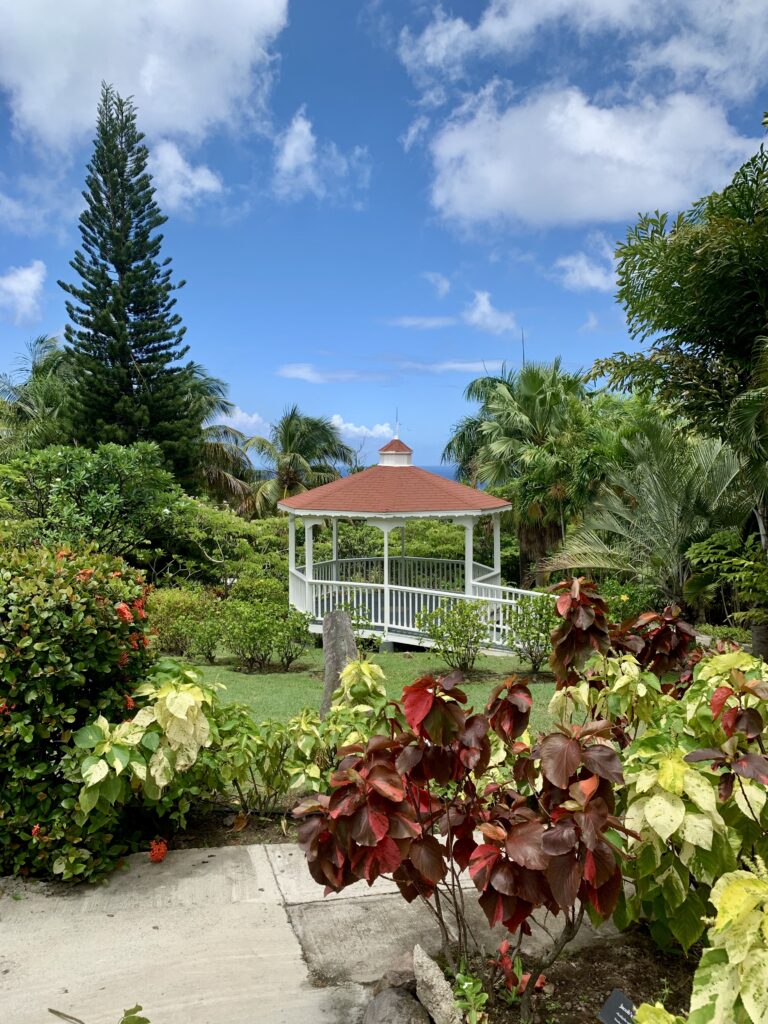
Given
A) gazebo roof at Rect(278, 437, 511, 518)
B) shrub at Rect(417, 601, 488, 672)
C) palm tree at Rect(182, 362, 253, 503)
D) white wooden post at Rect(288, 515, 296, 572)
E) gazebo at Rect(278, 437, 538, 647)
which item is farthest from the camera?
palm tree at Rect(182, 362, 253, 503)

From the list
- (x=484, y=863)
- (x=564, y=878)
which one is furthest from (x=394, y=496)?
(x=564, y=878)

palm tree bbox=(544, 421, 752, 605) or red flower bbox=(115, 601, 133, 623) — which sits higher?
palm tree bbox=(544, 421, 752, 605)

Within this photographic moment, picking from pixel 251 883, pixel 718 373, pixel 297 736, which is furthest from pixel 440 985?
A: pixel 718 373

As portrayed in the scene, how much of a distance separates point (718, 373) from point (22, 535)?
10723mm

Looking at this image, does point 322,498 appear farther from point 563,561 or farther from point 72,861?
point 72,861

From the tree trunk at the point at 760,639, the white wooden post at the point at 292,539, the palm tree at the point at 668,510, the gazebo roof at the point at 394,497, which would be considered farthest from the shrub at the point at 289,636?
the tree trunk at the point at 760,639

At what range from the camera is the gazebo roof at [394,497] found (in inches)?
500

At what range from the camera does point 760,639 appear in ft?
33.4

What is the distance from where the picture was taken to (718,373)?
37.2ft

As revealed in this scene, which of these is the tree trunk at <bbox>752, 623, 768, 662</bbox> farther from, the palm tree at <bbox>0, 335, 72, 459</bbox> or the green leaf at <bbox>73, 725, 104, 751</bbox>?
the palm tree at <bbox>0, 335, 72, 459</bbox>

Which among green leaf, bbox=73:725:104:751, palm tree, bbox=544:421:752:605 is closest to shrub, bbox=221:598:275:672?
palm tree, bbox=544:421:752:605

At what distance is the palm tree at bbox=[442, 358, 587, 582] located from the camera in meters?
18.0

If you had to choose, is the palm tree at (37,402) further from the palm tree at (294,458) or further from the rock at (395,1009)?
the rock at (395,1009)

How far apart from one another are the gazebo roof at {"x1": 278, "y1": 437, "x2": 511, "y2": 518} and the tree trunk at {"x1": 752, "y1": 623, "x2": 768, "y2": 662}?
4622 mm
